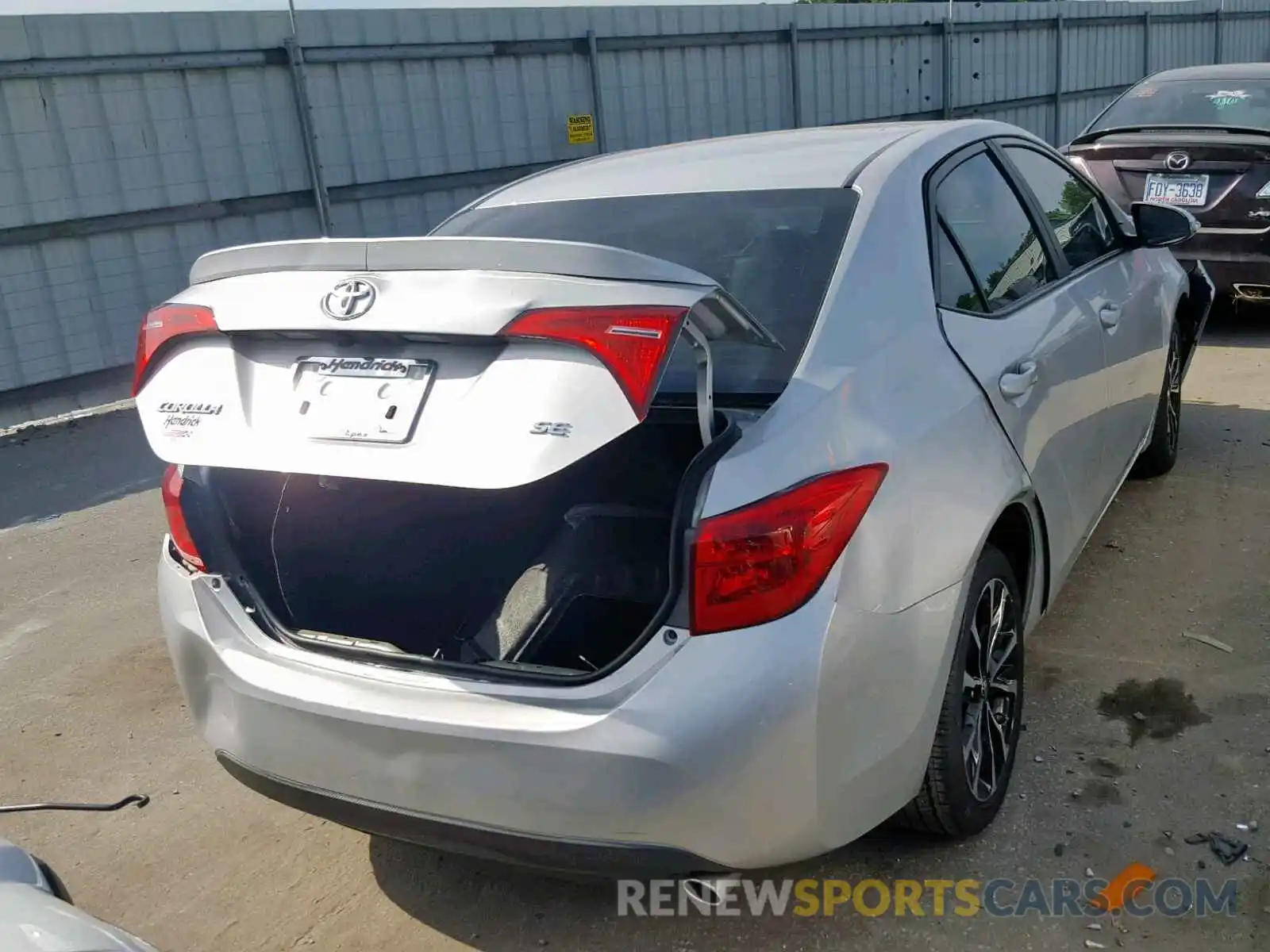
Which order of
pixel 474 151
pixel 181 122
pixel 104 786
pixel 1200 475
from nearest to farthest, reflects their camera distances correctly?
pixel 104 786 < pixel 1200 475 < pixel 181 122 < pixel 474 151

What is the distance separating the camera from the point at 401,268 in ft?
7.13

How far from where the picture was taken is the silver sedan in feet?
6.55

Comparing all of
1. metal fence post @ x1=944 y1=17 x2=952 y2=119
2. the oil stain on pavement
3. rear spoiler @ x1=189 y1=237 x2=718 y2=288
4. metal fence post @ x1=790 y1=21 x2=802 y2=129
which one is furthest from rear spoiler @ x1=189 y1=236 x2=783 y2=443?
metal fence post @ x1=944 y1=17 x2=952 y2=119

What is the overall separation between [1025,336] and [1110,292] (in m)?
0.98

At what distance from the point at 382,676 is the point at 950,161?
1.99 m

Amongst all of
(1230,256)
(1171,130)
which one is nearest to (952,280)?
(1230,256)

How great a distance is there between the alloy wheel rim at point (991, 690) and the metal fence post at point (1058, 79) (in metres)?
14.8

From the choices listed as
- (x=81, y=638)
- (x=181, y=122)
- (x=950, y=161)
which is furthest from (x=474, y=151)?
(x=950, y=161)

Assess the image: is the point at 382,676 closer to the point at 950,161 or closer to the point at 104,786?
the point at 104,786

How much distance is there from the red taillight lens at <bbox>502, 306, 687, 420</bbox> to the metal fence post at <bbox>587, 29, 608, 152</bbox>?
339 inches

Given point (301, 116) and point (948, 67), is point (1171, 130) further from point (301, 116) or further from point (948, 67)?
point (948, 67)

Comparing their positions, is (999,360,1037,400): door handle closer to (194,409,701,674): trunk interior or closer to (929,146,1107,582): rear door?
(929,146,1107,582): rear door

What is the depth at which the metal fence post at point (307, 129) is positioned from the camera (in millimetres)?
8312

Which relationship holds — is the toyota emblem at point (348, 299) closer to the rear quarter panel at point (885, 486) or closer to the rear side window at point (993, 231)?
the rear quarter panel at point (885, 486)
